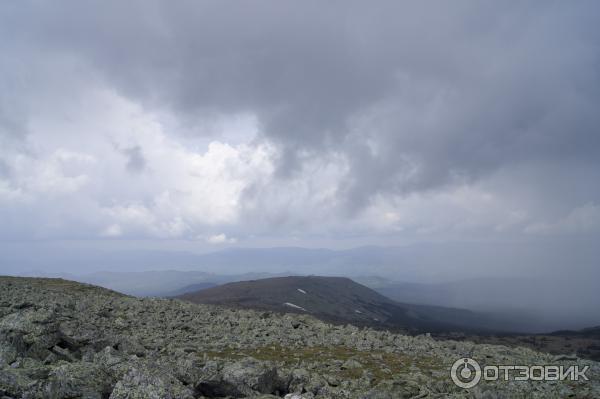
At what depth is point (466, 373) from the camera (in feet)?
84.0

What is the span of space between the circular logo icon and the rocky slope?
92cm

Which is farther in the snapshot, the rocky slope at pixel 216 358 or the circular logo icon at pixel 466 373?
the circular logo icon at pixel 466 373

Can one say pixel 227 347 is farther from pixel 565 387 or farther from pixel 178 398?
pixel 565 387

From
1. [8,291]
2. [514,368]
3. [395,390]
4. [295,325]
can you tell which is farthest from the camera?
[8,291]

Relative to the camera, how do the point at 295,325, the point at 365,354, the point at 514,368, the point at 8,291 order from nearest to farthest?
1. the point at 514,368
2. the point at 365,354
3. the point at 295,325
4. the point at 8,291

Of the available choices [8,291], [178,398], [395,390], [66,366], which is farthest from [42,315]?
[8,291]

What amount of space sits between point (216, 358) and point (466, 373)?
17.7 meters

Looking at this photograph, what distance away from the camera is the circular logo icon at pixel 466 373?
22.0 metres

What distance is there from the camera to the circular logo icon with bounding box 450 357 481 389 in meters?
22.0

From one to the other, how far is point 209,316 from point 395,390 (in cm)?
3492

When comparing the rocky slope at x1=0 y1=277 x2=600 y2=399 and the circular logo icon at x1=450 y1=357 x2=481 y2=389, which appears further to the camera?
the circular logo icon at x1=450 y1=357 x2=481 y2=389

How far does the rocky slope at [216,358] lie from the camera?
13734 millimetres

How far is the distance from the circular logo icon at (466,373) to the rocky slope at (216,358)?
3.01 feet

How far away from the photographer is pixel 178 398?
13.8 metres
